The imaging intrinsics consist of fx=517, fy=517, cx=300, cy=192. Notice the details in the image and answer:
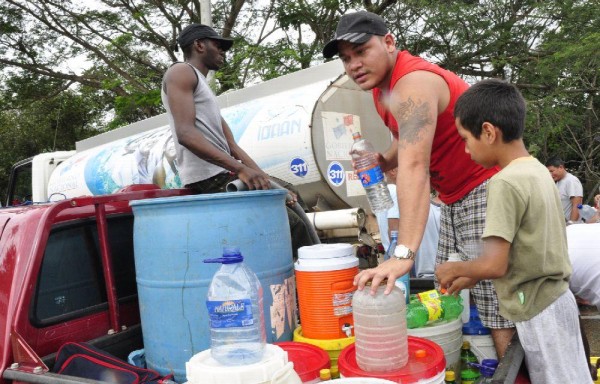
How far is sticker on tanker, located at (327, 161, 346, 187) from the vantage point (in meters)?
5.32

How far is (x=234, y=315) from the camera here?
1.72 m

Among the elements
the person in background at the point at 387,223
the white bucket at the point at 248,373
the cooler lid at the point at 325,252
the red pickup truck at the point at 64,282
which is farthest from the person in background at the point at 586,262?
the red pickup truck at the point at 64,282

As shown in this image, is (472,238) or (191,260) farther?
(472,238)

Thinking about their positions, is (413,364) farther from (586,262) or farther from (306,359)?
(586,262)

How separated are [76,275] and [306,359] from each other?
1.26 meters

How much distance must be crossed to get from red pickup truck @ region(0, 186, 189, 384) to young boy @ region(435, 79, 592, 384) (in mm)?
1580

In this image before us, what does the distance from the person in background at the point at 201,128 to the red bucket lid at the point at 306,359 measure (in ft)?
3.39

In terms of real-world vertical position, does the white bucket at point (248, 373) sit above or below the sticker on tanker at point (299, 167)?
below

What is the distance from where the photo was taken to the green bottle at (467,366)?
2246mm

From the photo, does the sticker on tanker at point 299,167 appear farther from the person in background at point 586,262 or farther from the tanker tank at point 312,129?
the person in background at point 586,262

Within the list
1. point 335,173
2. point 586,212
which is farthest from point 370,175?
point 586,212

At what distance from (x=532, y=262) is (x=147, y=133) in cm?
677

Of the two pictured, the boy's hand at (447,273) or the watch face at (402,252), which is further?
the boy's hand at (447,273)

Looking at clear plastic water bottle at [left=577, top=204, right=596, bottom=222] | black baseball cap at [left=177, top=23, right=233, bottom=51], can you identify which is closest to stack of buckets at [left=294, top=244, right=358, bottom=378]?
black baseball cap at [left=177, top=23, right=233, bottom=51]
